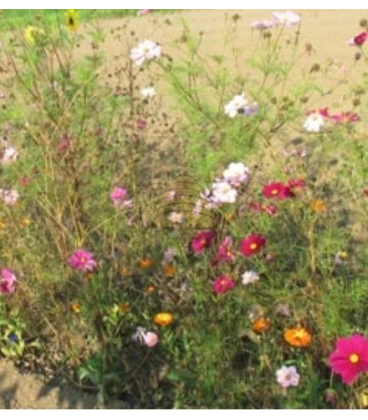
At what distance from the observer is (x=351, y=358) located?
1.75 meters

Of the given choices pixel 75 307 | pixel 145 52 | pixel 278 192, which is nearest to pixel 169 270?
pixel 75 307

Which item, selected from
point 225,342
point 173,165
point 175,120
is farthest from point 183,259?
point 175,120

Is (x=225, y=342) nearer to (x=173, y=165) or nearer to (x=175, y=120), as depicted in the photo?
(x=173, y=165)

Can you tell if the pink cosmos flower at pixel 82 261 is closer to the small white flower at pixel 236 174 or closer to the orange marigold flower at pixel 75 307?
the orange marigold flower at pixel 75 307

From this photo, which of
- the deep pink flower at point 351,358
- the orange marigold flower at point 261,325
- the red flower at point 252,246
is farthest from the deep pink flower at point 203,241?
the deep pink flower at point 351,358

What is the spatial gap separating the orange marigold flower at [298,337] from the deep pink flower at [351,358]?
0.18 m

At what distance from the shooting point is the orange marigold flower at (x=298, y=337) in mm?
1950

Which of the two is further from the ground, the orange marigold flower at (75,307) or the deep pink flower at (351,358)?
the deep pink flower at (351,358)

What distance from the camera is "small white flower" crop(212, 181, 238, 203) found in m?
2.08

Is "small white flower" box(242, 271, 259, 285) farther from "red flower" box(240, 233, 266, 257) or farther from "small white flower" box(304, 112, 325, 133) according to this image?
"small white flower" box(304, 112, 325, 133)

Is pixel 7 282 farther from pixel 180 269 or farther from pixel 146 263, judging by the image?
pixel 180 269

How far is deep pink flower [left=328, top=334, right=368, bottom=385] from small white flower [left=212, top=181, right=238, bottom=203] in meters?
0.49

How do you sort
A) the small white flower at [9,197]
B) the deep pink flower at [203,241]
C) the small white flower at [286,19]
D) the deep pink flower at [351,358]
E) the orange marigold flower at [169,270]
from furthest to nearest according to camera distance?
1. the small white flower at [286,19]
2. the small white flower at [9,197]
3. the orange marigold flower at [169,270]
4. the deep pink flower at [203,241]
5. the deep pink flower at [351,358]

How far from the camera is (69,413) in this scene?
2.00 metres
